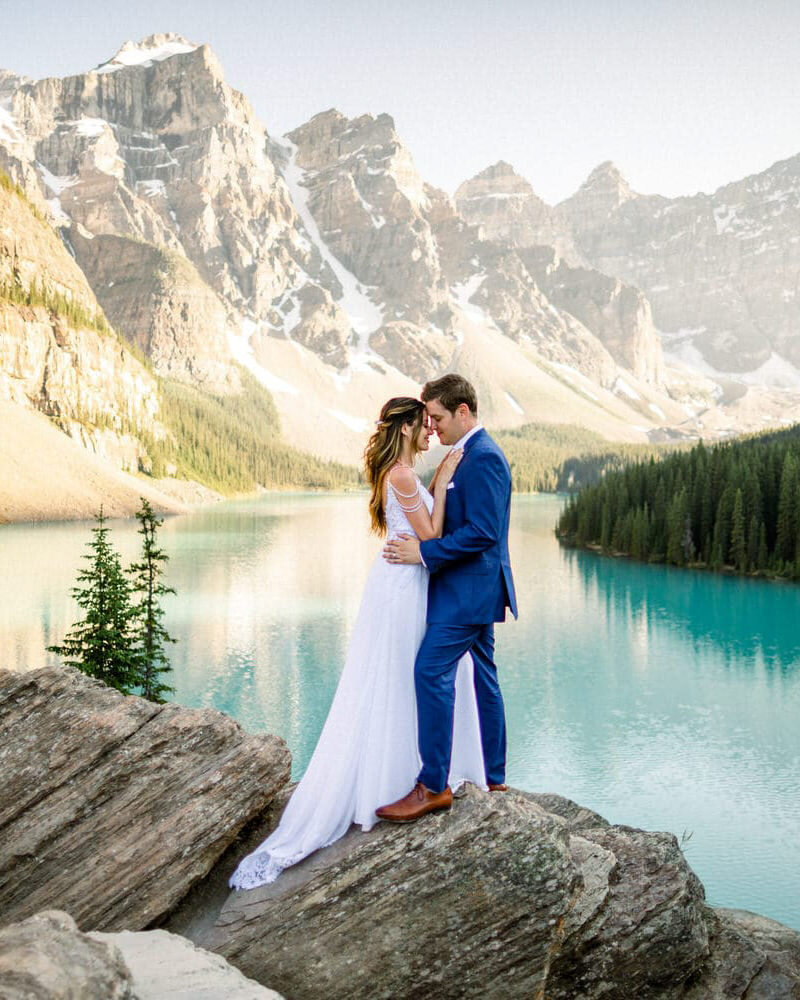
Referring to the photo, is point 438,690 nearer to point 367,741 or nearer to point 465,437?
point 367,741

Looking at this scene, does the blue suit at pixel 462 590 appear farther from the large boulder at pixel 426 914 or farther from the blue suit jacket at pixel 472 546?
the large boulder at pixel 426 914

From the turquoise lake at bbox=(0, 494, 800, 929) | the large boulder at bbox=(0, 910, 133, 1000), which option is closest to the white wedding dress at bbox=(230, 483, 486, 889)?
the large boulder at bbox=(0, 910, 133, 1000)

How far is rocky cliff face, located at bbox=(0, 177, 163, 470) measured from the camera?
107m

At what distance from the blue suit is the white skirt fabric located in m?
0.17

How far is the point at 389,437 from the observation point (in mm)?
6660

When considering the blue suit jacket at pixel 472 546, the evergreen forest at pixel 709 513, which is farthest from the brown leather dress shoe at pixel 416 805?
the evergreen forest at pixel 709 513

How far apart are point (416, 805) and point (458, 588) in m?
1.60

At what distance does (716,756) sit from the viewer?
22.4 m

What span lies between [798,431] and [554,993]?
9463cm

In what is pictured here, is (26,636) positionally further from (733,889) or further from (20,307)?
(20,307)

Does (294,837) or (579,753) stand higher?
(294,837)

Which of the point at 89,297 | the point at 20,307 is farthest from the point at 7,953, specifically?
the point at 89,297

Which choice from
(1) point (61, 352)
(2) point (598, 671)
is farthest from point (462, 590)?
(1) point (61, 352)

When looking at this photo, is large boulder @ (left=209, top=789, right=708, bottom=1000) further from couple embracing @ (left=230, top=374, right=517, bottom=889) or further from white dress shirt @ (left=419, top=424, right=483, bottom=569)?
white dress shirt @ (left=419, top=424, right=483, bottom=569)
